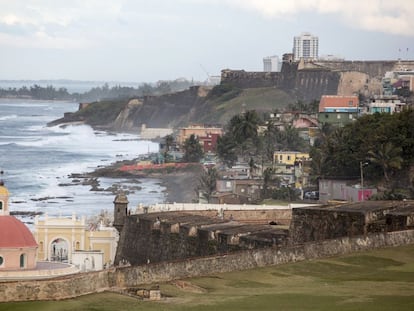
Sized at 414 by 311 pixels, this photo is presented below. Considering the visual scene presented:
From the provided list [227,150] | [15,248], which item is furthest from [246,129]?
[15,248]

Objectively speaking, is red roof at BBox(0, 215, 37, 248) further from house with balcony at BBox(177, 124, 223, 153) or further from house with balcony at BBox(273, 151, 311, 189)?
house with balcony at BBox(177, 124, 223, 153)

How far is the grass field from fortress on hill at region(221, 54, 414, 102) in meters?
135

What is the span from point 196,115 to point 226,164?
90.7m

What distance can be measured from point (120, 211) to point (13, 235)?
15150 mm

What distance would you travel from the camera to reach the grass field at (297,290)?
27656 millimetres

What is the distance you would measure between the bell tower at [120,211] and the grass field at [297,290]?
71.1 ft

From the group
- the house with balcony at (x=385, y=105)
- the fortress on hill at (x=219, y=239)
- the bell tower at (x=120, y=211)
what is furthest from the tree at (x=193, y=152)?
the bell tower at (x=120, y=211)

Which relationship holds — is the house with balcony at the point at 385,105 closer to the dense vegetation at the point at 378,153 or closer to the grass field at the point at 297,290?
the dense vegetation at the point at 378,153

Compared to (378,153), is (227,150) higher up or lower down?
lower down

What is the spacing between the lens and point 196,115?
640 ft

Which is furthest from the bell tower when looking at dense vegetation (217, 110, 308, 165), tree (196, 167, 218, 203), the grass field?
dense vegetation (217, 110, 308, 165)

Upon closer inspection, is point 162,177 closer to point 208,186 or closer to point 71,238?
point 208,186

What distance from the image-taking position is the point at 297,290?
3006cm

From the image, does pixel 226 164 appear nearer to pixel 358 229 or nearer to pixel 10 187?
pixel 10 187
